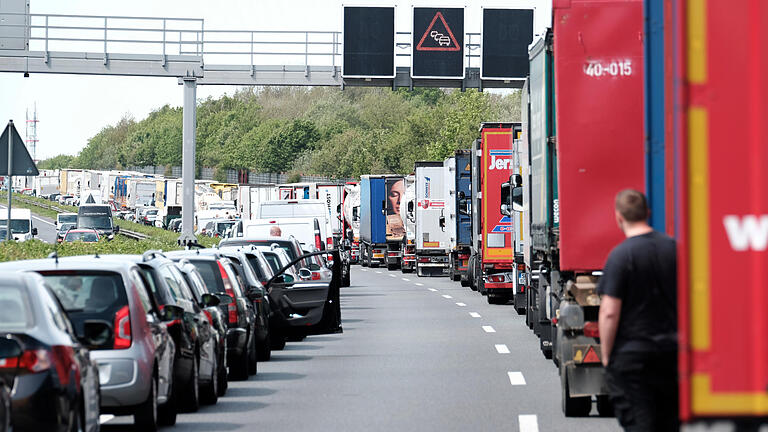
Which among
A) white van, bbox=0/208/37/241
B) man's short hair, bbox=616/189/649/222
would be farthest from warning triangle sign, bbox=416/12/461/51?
man's short hair, bbox=616/189/649/222

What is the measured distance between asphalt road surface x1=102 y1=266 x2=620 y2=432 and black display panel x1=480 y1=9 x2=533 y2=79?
1627 centimetres

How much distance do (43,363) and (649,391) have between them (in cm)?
338

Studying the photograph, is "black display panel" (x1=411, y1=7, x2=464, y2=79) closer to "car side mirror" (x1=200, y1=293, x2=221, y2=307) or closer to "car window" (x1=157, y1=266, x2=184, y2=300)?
"car side mirror" (x1=200, y1=293, x2=221, y2=307)

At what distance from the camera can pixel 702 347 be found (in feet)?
16.2

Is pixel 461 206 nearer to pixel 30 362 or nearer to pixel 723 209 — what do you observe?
pixel 30 362

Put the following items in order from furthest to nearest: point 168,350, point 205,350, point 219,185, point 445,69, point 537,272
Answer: point 219,185
point 445,69
point 537,272
point 205,350
point 168,350

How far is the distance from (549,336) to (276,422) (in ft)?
19.3

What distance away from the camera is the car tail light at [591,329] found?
431 inches

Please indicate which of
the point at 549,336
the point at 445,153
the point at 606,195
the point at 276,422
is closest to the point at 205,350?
the point at 276,422

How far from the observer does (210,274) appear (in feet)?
51.5

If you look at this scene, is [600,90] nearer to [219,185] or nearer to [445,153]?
[445,153]

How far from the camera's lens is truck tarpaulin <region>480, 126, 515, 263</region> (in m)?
26.7

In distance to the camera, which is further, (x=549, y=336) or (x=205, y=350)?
(x=549, y=336)

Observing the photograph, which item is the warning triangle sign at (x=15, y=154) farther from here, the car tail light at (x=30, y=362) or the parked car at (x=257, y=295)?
the car tail light at (x=30, y=362)
